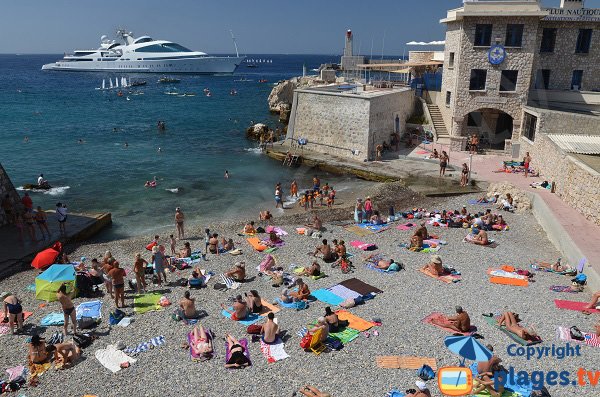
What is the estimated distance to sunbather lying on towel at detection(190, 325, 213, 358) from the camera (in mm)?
10492

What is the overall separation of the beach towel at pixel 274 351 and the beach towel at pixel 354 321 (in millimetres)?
1931

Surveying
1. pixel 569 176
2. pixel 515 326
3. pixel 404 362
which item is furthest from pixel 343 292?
pixel 569 176

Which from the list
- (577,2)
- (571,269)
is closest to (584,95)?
(577,2)

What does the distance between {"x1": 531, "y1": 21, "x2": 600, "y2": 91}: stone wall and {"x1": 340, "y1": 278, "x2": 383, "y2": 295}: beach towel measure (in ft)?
78.8

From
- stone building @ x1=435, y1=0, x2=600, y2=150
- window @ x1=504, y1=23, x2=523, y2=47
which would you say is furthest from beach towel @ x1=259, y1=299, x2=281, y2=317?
window @ x1=504, y1=23, x2=523, y2=47

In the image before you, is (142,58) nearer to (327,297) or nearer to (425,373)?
(327,297)

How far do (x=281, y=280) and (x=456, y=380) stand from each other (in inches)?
250

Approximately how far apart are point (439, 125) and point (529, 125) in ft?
23.5

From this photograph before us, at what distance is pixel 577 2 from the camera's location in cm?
2898

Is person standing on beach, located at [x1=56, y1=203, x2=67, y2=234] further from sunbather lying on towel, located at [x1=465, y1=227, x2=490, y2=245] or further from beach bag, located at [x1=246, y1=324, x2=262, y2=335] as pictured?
sunbather lying on towel, located at [x1=465, y1=227, x2=490, y2=245]

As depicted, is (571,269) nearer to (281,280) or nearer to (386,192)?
(281,280)

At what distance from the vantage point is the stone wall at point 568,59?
29016mm

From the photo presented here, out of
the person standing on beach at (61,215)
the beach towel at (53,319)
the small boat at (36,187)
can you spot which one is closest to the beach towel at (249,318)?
the beach towel at (53,319)

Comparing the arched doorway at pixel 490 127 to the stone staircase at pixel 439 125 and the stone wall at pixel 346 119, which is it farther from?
the stone wall at pixel 346 119
